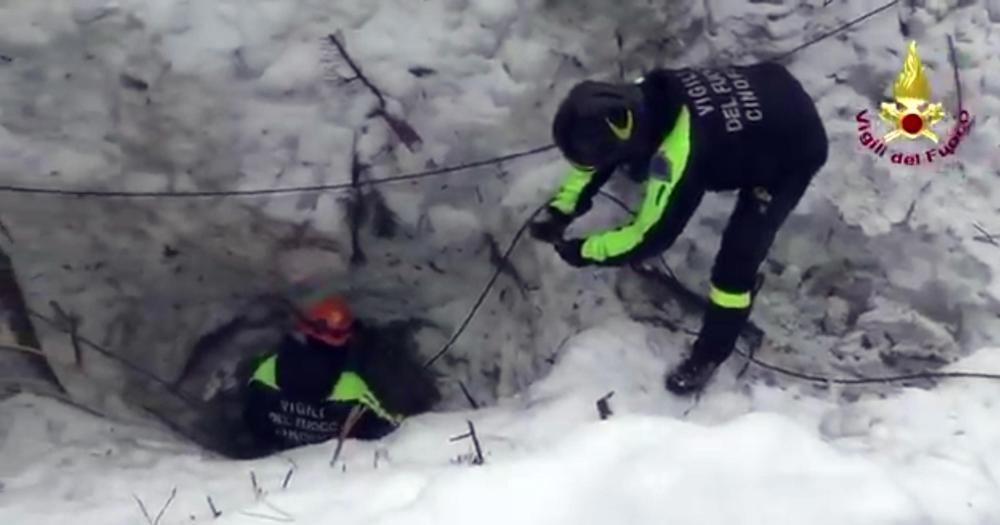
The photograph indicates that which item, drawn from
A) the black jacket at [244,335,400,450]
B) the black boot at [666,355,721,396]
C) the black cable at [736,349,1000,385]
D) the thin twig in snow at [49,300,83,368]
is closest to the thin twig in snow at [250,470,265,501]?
the black jacket at [244,335,400,450]

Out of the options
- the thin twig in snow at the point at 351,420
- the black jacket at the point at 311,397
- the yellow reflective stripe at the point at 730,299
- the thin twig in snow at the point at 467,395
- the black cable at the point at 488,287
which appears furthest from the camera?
the thin twig in snow at the point at 467,395

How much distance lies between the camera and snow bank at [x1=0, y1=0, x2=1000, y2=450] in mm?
4930

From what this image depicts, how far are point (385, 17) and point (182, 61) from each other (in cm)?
78

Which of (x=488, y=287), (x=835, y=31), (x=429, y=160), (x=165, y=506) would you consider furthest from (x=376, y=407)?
(x=835, y=31)

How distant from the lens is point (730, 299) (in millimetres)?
4543

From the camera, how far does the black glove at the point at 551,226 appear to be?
15.2 ft

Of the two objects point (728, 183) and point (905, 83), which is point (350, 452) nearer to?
Result: point (728, 183)

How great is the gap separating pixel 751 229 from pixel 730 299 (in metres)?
0.26

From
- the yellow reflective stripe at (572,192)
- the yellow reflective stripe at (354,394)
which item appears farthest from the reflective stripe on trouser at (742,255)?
the yellow reflective stripe at (354,394)

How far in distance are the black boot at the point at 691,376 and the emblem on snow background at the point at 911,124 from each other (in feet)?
3.89

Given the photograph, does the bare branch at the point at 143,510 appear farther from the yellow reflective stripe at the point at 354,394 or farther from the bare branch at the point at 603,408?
the bare branch at the point at 603,408

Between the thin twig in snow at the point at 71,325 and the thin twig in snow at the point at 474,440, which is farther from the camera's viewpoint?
the thin twig in snow at the point at 71,325

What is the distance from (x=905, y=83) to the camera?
5.27 m

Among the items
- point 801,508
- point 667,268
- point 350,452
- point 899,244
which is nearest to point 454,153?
point 667,268
